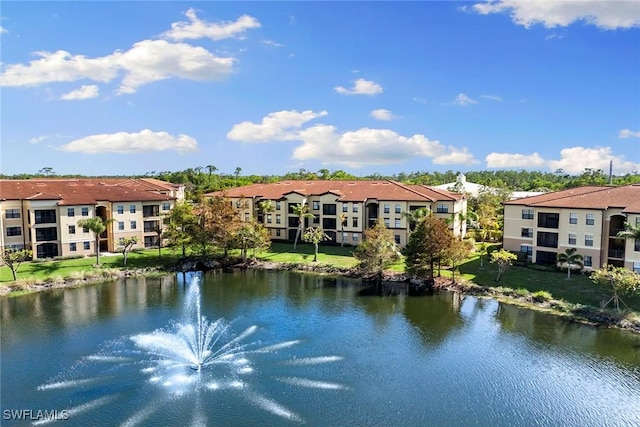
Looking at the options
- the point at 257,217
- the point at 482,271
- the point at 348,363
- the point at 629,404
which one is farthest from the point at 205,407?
the point at 257,217

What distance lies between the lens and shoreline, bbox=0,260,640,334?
115ft

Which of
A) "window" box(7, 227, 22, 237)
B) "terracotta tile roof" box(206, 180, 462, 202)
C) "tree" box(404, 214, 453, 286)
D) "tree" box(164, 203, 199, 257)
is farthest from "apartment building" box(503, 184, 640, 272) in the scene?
"window" box(7, 227, 22, 237)

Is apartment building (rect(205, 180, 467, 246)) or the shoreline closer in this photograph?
the shoreline

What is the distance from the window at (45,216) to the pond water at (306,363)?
1658 cm

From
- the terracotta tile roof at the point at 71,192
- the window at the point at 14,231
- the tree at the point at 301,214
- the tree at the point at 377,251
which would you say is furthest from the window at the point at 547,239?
the window at the point at 14,231

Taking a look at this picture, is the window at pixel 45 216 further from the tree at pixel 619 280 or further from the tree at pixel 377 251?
the tree at pixel 619 280

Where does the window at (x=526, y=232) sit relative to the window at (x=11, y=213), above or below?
below

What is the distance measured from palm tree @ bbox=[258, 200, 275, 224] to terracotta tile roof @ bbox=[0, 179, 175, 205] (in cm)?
1356

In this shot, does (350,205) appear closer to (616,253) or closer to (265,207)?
(265,207)

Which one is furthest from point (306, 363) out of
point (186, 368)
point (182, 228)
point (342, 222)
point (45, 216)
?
point (45, 216)

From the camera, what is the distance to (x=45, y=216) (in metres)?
54.9

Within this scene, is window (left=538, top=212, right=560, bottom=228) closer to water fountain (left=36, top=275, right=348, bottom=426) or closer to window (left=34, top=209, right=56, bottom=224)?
water fountain (left=36, top=275, right=348, bottom=426)

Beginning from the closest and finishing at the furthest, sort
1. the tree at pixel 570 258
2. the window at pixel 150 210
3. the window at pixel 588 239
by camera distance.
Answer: the tree at pixel 570 258 → the window at pixel 588 239 → the window at pixel 150 210

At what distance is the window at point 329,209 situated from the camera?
217ft
